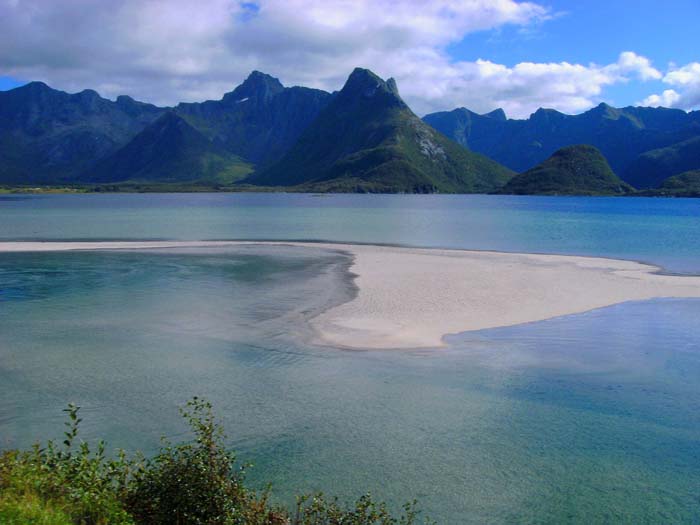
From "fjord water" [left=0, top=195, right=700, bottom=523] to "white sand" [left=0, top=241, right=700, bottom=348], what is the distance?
1.85m

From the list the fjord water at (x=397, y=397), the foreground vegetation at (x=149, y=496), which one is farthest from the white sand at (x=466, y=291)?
the foreground vegetation at (x=149, y=496)

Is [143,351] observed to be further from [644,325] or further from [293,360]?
[644,325]

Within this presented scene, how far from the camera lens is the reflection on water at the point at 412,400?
1485cm

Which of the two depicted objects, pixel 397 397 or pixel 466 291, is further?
pixel 466 291

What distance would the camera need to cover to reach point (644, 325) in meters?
30.5

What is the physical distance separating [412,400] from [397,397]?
57cm

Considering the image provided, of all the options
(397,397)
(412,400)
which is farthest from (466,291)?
(412,400)

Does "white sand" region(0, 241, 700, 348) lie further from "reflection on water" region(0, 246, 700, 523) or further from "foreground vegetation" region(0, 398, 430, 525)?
"foreground vegetation" region(0, 398, 430, 525)

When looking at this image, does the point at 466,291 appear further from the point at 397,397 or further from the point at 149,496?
the point at 149,496

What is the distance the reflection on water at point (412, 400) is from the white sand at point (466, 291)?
1918 millimetres

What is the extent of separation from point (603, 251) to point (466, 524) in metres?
62.2

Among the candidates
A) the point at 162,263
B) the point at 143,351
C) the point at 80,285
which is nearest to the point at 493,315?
the point at 143,351

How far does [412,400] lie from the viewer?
20.2 m

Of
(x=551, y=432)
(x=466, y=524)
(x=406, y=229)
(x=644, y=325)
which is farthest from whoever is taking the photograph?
(x=406, y=229)
